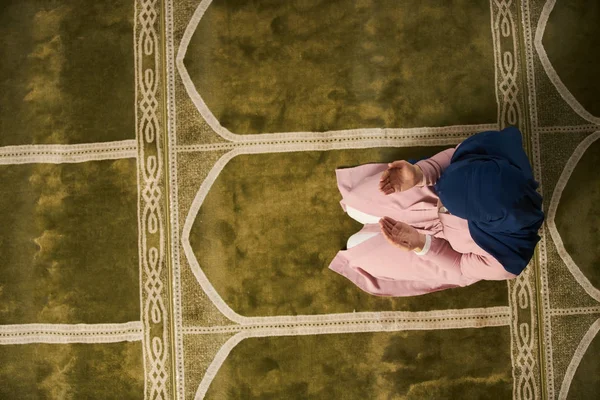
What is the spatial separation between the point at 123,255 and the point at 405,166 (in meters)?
0.99

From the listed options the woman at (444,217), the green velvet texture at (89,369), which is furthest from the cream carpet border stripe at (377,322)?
the green velvet texture at (89,369)

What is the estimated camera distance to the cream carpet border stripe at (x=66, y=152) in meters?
1.50

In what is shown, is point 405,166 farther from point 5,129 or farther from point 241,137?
point 5,129

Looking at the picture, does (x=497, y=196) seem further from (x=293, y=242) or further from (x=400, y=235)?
(x=293, y=242)

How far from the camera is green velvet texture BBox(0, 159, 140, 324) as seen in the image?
4.91 feet

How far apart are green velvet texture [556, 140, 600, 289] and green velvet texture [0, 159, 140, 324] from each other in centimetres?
147

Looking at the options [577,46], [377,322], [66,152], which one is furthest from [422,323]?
[66,152]

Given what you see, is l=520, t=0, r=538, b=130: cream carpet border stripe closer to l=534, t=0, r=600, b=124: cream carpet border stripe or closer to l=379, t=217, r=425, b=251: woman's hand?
l=534, t=0, r=600, b=124: cream carpet border stripe

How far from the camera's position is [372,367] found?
4.83 feet

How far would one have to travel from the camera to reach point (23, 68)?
1523 millimetres

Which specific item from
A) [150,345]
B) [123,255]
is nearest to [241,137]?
[123,255]

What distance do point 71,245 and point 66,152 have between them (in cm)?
32

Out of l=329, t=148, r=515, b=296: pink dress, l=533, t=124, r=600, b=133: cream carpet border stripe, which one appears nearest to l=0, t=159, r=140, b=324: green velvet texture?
l=329, t=148, r=515, b=296: pink dress

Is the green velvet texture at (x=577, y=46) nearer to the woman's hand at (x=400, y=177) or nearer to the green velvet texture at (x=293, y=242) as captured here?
the green velvet texture at (x=293, y=242)
